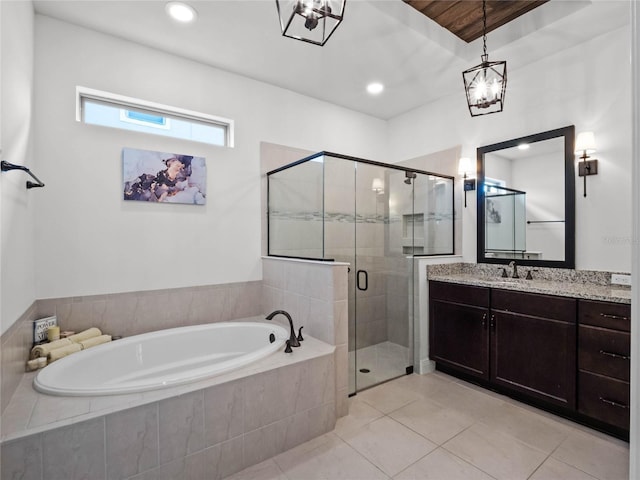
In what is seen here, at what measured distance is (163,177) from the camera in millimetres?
2625

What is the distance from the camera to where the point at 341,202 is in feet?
9.05

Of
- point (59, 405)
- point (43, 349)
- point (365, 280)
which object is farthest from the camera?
point (365, 280)

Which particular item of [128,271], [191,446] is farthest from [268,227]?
[191,446]

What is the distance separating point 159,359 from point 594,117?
3810 millimetres

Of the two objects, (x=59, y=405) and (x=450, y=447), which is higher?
(x=59, y=405)

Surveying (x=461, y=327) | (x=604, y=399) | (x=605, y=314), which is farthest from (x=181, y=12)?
(x=604, y=399)

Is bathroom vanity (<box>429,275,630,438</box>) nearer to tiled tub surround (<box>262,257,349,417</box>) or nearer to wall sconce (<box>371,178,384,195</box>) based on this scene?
wall sconce (<box>371,178,384,195</box>)

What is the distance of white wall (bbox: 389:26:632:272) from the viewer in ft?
7.75

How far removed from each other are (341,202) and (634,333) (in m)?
2.31

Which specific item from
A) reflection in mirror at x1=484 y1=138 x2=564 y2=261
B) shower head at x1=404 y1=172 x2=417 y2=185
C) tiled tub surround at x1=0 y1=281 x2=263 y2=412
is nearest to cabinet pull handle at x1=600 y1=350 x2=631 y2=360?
reflection in mirror at x1=484 y1=138 x2=564 y2=261

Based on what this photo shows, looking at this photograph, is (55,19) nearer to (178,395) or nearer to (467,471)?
(178,395)

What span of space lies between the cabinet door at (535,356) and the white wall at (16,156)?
3110 mm

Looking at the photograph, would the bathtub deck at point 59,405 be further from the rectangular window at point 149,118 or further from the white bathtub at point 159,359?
the rectangular window at point 149,118

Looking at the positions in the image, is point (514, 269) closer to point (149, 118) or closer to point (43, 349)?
point (149, 118)
